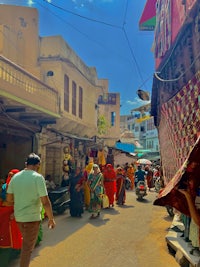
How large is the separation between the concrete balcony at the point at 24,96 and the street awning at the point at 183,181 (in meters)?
5.36

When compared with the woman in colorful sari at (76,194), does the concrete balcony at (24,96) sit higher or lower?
higher

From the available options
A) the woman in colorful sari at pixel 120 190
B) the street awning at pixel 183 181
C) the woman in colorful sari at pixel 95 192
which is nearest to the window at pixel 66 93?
the woman in colorful sari at pixel 120 190

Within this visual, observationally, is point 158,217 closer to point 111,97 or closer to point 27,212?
point 27,212

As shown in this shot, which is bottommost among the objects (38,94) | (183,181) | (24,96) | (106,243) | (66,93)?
(106,243)

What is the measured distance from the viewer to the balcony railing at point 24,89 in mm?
8164

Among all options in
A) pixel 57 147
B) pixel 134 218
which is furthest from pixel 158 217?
pixel 57 147

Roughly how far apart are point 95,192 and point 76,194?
1.90ft

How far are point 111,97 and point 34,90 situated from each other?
1829 centimetres

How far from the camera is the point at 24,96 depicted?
9.34 metres

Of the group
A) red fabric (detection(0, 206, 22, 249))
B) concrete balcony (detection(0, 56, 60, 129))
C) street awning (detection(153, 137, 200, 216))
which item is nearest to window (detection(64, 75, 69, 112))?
concrete balcony (detection(0, 56, 60, 129))

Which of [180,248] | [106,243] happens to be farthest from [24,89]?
[180,248]

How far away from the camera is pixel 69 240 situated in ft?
20.8

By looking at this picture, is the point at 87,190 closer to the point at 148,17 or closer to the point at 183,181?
the point at 148,17

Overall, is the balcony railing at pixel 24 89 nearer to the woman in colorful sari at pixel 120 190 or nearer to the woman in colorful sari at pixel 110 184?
the woman in colorful sari at pixel 110 184
